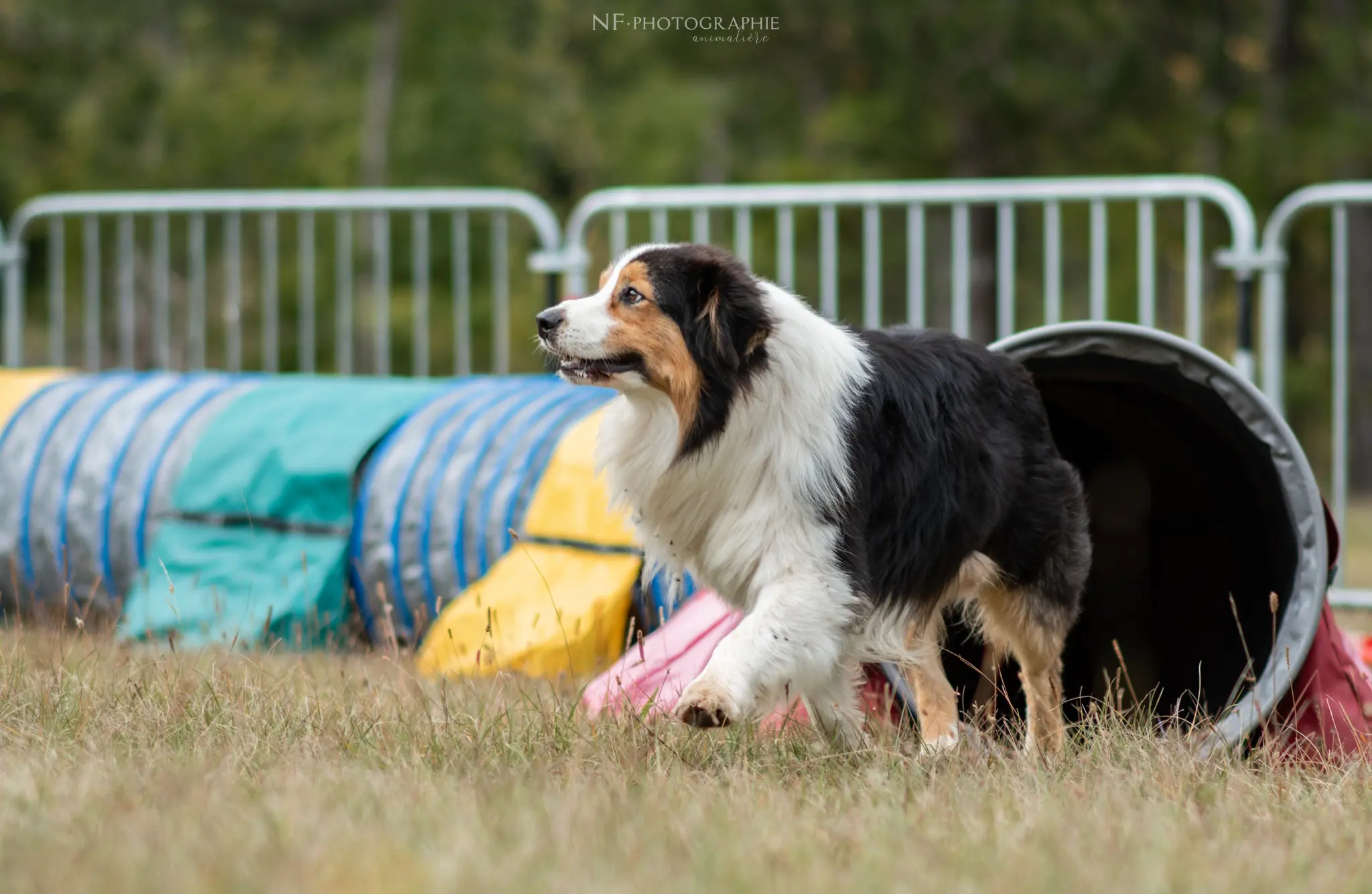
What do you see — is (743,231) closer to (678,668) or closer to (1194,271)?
(1194,271)

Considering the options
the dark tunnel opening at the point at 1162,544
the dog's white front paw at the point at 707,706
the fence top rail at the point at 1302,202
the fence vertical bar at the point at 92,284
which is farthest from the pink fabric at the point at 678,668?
the fence vertical bar at the point at 92,284

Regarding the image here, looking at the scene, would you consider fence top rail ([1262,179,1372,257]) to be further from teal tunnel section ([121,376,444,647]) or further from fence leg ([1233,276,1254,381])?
teal tunnel section ([121,376,444,647])

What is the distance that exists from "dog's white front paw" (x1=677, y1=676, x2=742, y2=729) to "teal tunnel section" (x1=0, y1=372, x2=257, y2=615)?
3626 millimetres

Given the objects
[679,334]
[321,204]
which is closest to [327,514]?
[321,204]

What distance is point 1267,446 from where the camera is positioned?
15.0 ft

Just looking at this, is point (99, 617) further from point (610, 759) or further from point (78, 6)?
point (78, 6)

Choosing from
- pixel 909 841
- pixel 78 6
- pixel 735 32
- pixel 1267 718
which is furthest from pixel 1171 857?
pixel 78 6

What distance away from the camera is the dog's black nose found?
379cm

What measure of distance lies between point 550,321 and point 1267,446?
7.15 feet

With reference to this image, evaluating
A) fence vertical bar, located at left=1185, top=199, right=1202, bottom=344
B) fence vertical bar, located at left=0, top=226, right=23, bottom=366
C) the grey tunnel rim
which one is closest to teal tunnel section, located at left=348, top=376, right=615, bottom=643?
the grey tunnel rim

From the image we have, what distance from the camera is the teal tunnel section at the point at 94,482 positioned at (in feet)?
21.4

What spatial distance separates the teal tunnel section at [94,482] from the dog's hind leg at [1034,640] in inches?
141

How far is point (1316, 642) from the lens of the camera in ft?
14.7

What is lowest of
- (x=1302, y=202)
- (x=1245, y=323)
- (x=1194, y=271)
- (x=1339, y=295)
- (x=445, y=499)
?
(x=445, y=499)
